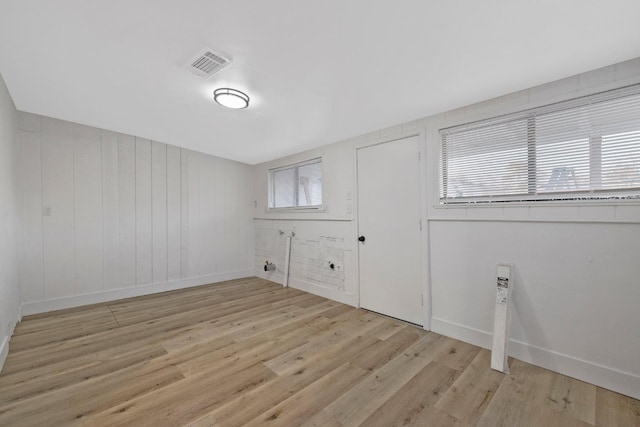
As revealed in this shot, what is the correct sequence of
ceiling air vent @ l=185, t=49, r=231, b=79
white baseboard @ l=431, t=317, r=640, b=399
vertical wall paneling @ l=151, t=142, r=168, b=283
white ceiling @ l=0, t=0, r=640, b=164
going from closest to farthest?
white ceiling @ l=0, t=0, r=640, b=164, white baseboard @ l=431, t=317, r=640, b=399, ceiling air vent @ l=185, t=49, r=231, b=79, vertical wall paneling @ l=151, t=142, r=168, b=283

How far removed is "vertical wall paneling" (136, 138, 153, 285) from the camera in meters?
4.22

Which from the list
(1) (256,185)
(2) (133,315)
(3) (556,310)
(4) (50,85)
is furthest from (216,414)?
(1) (256,185)

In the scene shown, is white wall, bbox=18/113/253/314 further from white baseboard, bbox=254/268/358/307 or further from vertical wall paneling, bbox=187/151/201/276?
white baseboard, bbox=254/268/358/307

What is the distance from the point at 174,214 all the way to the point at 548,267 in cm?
505

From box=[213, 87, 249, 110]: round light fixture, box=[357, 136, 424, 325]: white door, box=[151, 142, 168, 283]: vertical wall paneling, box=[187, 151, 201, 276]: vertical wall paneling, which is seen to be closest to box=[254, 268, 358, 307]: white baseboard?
box=[357, 136, 424, 325]: white door

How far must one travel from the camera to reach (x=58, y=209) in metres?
3.59

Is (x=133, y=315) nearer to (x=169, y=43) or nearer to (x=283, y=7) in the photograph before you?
(x=169, y=43)

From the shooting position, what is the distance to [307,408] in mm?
1732

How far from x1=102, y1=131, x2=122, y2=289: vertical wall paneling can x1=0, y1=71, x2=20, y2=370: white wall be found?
0.89m

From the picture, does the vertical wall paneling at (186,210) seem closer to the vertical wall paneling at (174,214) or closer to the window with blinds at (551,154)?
the vertical wall paneling at (174,214)

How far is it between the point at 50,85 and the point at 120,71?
0.99 m

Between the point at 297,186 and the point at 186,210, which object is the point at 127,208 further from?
the point at 297,186

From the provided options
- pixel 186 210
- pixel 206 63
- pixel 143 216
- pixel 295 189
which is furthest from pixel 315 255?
pixel 206 63

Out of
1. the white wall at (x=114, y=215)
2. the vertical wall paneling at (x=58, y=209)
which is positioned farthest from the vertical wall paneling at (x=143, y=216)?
the vertical wall paneling at (x=58, y=209)
